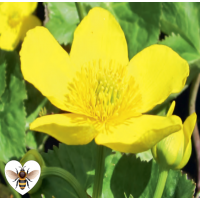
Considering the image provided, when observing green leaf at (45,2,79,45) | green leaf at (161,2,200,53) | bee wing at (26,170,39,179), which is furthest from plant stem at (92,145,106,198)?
green leaf at (161,2,200,53)

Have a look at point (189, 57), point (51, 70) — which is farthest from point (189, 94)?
point (51, 70)

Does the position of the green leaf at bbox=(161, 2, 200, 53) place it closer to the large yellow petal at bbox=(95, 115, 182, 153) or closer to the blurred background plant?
the blurred background plant

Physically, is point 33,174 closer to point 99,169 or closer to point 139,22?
point 99,169

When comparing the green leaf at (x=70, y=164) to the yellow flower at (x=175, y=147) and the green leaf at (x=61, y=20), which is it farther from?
the green leaf at (x=61, y=20)

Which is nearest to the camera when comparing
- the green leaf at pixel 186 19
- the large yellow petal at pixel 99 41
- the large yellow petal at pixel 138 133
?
the large yellow petal at pixel 138 133

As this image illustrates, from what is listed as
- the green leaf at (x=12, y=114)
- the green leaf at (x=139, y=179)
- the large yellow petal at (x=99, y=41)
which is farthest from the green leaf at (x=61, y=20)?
the green leaf at (x=139, y=179)

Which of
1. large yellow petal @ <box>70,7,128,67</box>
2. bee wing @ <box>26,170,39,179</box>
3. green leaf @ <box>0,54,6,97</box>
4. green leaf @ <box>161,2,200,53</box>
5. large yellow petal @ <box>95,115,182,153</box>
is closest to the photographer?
large yellow petal @ <box>95,115,182,153</box>
